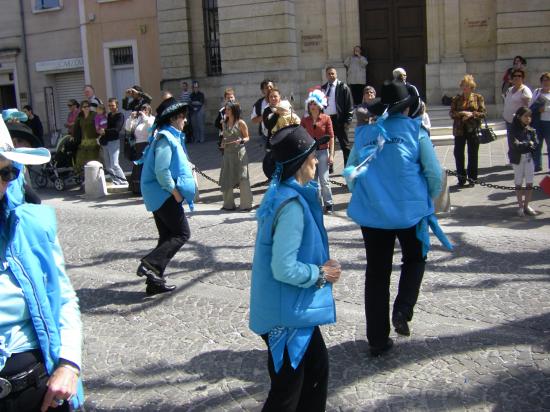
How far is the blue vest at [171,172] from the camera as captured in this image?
6.23m

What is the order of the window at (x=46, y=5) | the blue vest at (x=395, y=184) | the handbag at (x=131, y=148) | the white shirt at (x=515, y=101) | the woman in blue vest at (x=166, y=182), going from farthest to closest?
the window at (x=46, y=5)
the handbag at (x=131, y=148)
the white shirt at (x=515, y=101)
the woman in blue vest at (x=166, y=182)
the blue vest at (x=395, y=184)

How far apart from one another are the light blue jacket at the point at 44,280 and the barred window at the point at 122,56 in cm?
2325

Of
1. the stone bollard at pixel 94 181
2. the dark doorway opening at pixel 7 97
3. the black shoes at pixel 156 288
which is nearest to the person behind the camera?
the black shoes at pixel 156 288

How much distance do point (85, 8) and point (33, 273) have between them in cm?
2475

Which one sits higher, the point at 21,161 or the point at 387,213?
the point at 21,161

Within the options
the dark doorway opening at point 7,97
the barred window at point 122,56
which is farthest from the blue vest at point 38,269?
the dark doorway opening at point 7,97

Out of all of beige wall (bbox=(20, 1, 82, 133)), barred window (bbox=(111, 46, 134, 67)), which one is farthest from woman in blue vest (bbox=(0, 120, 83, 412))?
beige wall (bbox=(20, 1, 82, 133))

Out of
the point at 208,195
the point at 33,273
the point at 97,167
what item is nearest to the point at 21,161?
the point at 33,273

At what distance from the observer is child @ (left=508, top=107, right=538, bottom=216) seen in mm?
8945

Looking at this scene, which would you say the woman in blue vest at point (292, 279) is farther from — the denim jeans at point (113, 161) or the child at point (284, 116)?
the denim jeans at point (113, 161)

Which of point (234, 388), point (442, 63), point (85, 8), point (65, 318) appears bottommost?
point (234, 388)

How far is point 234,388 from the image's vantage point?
4.46m

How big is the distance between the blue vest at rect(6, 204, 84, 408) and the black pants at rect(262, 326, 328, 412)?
1155 mm

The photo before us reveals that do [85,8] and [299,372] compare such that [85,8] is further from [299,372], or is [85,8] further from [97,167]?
[299,372]
